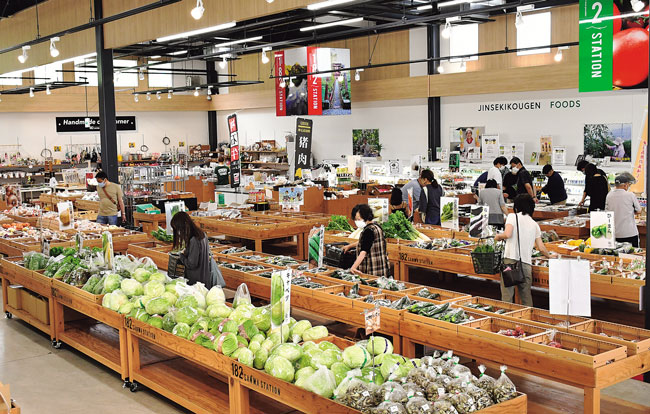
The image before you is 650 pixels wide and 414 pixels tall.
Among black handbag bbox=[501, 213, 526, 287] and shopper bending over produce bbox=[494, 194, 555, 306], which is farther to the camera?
shopper bending over produce bbox=[494, 194, 555, 306]

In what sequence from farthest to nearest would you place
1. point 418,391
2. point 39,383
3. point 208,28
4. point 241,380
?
point 208,28, point 39,383, point 241,380, point 418,391

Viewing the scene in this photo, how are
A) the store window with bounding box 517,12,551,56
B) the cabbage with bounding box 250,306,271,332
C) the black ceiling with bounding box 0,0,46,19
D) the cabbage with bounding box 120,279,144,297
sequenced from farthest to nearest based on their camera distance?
the store window with bounding box 517,12,551,56 → the black ceiling with bounding box 0,0,46,19 → the cabbage with bounding box 120,279,144,297 → the cabbage with bounding box 250,306,271,332

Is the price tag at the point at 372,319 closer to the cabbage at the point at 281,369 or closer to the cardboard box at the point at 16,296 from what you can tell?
the cabbage at the point at 281,369

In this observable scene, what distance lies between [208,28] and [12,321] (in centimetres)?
472

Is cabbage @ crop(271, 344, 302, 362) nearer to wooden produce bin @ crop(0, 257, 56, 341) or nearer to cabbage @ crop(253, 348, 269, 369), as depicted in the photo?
cabbage @ crop(253, 348, 269, 369)

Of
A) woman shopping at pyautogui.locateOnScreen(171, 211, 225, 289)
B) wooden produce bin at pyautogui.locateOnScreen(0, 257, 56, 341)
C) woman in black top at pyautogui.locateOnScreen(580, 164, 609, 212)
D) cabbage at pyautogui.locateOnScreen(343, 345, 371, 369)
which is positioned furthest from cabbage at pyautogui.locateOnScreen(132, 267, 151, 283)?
woman in black top at pyautogui.locateOnScreen(580, 164, 609, 212)

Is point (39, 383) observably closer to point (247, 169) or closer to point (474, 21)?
point (474, 21)

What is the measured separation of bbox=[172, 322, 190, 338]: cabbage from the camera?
4984 millimetres

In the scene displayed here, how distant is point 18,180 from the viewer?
2114 cm

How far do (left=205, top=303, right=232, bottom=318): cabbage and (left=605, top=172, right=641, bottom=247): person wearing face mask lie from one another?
5.42m

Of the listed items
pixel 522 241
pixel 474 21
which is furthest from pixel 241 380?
pixel 474 21

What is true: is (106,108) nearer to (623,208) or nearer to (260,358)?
(623,208)

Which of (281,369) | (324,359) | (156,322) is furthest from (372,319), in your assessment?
(156,322)

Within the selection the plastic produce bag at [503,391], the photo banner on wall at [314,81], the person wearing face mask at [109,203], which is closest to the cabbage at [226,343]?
the plastic produce bag at [503,391]
